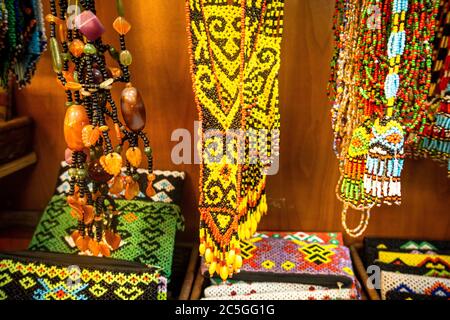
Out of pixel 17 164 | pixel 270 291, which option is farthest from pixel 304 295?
pixel 17 164

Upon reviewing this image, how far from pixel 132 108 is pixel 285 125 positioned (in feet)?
2.07

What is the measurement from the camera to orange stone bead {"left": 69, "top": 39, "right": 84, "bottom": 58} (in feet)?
2.61

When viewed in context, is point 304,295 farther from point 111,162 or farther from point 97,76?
point 97,76

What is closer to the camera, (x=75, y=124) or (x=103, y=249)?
(x=75, y=124)

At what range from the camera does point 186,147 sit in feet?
4.63

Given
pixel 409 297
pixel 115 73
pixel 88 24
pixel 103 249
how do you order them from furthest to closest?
pixel 409 297 < pixel 103 249 < pixel 115 73 < pixel 88 24

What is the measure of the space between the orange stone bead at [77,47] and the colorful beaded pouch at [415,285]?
105 cm

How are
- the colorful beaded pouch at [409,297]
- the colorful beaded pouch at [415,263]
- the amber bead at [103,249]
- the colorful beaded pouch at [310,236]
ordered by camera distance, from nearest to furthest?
the amber bead at [103,249] → the colorful beaded pouch at [409,297] → the colorful beaded pouch at [415,263] → the colorful beaded pouch at [310,236]

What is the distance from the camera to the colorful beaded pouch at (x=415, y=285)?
1169mm

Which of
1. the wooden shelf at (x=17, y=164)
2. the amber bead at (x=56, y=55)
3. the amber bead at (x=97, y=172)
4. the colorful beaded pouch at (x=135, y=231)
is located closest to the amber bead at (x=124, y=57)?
the amber bead at (x=56, y=55)

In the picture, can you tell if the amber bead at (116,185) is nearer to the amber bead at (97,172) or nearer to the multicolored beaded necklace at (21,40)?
the amber bead at (97,172)

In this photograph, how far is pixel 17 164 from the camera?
138cm

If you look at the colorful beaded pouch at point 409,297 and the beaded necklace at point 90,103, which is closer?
the beaded necklace at point 90,103

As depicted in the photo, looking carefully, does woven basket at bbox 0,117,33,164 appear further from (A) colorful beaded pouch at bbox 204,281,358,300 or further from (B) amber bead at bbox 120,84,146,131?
(A) colorful beaded pouch at bbox 204,281,358,300
